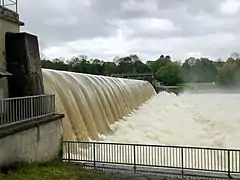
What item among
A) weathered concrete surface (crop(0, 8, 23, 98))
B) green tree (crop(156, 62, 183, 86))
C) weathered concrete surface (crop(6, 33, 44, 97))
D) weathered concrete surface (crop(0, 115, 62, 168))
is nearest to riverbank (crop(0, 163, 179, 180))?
weathered concrete surface (crop(0, 115, 62, 168))

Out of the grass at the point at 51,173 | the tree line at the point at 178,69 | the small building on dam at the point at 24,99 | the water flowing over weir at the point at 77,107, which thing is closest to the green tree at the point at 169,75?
the tree line at the point at 178,69

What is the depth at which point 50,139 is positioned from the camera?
41.5 ft

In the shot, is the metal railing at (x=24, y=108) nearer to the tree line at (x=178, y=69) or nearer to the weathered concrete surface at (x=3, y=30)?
the weathered concrete surface at (x=3, y=30)

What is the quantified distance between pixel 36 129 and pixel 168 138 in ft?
37.7

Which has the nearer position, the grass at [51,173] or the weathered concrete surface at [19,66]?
the grass at [51,173]

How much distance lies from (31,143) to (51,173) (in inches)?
55.0

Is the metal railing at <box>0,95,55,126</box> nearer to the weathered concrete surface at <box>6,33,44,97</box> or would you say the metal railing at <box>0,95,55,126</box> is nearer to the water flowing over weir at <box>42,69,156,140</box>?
the weathered concrete surface at <box>6,33,44,97</box>

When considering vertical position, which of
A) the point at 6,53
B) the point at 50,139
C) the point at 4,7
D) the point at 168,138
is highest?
the point at 4,7

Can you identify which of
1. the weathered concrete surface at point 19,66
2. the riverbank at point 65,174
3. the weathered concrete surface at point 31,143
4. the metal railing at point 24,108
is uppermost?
the weathered concrete surface at point 19,66

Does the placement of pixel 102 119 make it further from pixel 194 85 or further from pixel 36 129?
pixel 194 85

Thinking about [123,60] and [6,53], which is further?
[123,60]

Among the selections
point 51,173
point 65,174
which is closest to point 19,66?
point 51,173

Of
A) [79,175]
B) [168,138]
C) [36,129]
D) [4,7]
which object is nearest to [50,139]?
[36,129]

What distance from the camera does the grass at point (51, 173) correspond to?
957cm
